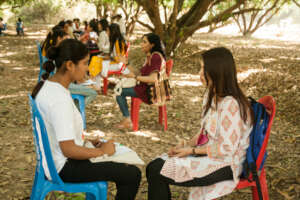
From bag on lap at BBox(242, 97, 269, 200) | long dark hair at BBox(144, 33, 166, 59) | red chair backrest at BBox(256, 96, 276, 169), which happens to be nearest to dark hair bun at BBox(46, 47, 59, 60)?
bag on lap at BBox(242, 97, 269, 200)

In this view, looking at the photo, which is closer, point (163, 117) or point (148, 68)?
point (148, 68)

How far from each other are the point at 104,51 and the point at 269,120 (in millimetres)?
6707

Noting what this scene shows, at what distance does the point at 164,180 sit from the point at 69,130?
0.82 metres

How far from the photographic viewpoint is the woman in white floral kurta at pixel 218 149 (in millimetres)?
2342

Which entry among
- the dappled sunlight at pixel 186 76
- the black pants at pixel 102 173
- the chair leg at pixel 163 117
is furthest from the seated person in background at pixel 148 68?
the dappled sunlight at pixel 186 76

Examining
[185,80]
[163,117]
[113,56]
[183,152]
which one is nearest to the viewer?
[183,152]

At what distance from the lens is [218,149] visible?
239 cm

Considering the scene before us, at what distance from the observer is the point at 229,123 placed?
7.61 feet

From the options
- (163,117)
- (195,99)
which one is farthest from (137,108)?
(195,99)

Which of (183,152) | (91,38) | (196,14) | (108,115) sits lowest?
(108,115)

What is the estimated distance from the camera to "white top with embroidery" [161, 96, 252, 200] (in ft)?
7.65

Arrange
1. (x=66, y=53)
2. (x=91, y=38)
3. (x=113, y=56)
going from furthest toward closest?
(x=91, y=38) → (x=113, y=56) → (x=66, y=53)

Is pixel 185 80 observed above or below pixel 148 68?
below

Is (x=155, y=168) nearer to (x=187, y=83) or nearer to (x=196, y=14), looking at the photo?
(x=187, y=83)
